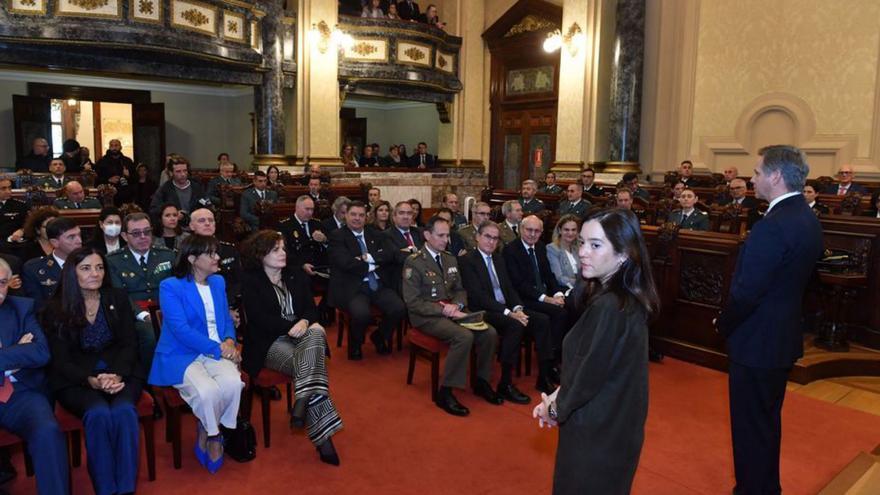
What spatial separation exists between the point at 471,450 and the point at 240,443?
1.21m

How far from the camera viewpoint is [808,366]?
15.3 ft

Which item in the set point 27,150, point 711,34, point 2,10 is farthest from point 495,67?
point 27,150

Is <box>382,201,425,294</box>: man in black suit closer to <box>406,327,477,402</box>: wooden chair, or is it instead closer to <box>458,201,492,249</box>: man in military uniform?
<box>458,201,492,249</box>: man in military uniform

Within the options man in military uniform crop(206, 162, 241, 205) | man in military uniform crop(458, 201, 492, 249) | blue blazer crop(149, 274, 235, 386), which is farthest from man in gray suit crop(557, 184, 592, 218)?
blue blazer crop(149, 274, 235, 386)

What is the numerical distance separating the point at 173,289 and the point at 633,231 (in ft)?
7.71

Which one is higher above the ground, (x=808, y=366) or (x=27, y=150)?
(x=27, y=150)

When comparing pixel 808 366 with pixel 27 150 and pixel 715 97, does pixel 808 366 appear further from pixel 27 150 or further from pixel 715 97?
→ pixel 27 150

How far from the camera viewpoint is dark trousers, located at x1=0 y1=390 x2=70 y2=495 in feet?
8.43

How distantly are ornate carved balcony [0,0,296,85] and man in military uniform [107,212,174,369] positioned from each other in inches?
193

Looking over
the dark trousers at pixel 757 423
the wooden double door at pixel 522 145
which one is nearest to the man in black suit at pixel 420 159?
the wooden double door at pixel 522 145

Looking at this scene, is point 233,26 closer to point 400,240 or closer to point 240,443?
point 400,240

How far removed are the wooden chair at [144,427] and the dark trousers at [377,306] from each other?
6.32 feet

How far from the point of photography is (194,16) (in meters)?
8.52

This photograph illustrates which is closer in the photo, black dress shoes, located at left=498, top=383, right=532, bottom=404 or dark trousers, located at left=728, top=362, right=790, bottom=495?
dark trousers, located at left=728, top=362, right=790, bottom=495
